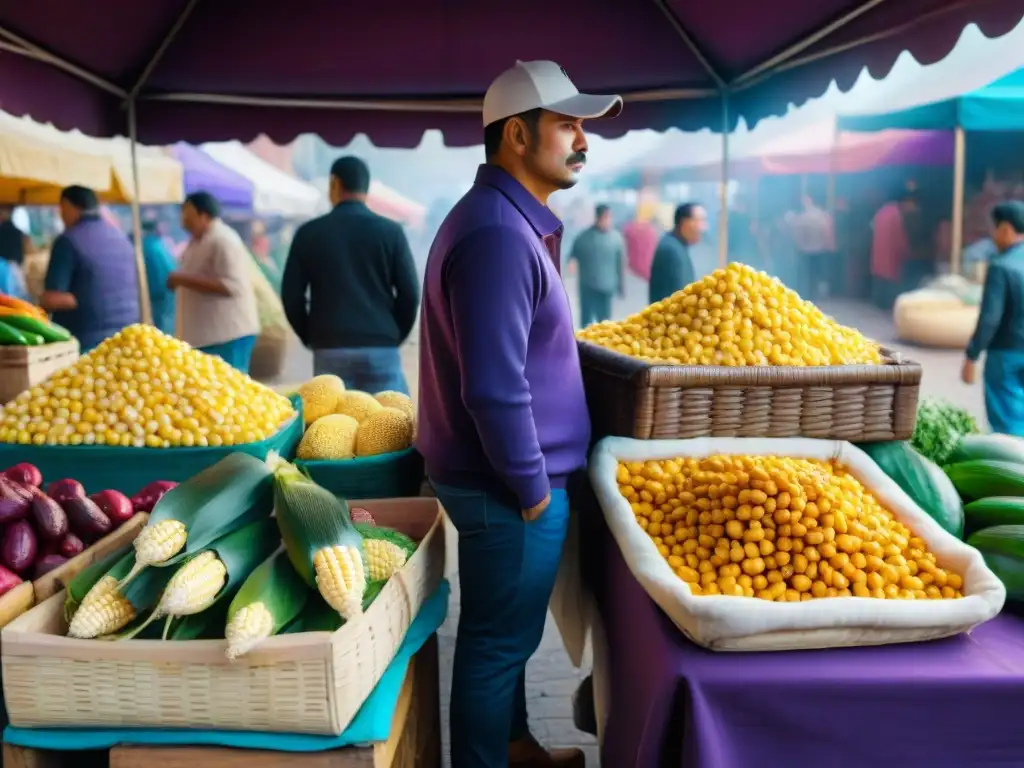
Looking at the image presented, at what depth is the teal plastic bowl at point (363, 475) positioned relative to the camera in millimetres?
2279

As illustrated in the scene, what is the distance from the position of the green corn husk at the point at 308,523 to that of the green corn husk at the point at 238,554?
0.05m

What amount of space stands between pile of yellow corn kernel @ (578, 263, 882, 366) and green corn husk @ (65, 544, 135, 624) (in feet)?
3.91

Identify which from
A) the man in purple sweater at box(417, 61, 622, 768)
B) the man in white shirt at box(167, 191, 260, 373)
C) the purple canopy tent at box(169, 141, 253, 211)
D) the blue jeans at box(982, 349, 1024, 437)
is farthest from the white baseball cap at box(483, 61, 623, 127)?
the purple canopy tent at box(169, 141, 253, 211)

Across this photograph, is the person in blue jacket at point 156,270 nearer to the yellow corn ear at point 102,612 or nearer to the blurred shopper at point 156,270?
the blurred shopper at point 156,270

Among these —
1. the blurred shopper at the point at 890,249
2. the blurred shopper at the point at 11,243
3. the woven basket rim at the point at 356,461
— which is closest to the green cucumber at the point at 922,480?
the woven basket rim at the point at 356,461

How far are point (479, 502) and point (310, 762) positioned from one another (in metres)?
0.61

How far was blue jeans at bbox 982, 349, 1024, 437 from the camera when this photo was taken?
15.9 feet

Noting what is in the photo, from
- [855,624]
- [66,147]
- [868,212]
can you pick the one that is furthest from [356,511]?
[868,212]

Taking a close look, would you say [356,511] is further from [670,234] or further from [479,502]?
[670,234]

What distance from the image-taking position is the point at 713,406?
202 centimetres

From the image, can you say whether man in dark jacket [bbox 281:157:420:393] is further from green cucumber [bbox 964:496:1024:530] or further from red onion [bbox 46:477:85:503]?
green cucumber [bbox 964:496:1024:530]

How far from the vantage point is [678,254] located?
18.9 feet

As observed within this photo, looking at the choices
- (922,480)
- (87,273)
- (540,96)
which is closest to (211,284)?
(87,273)

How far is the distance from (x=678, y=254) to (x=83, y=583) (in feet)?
15.6
